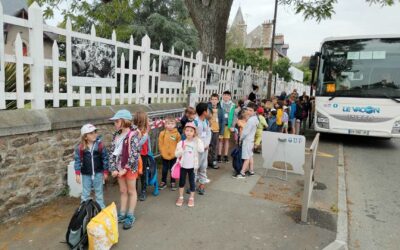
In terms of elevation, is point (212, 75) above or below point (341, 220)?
above

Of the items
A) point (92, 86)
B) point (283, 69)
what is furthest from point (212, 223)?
point (283, 69)

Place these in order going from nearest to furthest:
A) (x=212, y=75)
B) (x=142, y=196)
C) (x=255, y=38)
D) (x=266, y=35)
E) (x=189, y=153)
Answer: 1. (x=189, y=153)
2. (x=142, y=196)
3. (x=212, y=75)
4. (x=266, y=35)
5. (x=255, y=38)

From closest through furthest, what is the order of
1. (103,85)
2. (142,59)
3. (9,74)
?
(9,74) → (103,85) → (142,59)

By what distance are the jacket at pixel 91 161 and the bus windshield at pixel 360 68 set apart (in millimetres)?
7806

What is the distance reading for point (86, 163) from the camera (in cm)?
355

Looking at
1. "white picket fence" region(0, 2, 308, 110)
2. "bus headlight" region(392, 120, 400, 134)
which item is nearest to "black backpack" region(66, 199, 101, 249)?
"white picket fence" region(0, 2, 308, 110)

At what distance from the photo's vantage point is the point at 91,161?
11.7 feet

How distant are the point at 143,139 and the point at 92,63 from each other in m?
1.59

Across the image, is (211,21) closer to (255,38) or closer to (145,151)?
(145,151)

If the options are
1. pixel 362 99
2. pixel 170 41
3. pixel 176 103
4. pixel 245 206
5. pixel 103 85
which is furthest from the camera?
pixel 170 41

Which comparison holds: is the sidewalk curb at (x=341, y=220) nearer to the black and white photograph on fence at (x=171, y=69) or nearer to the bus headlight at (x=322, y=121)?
the bus headlight at (x=322, y=121)

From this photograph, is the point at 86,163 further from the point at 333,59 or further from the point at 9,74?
the point at 333,59

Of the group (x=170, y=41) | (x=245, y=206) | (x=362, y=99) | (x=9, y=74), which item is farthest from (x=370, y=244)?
(x=170, y=41)

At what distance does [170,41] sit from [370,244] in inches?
788
